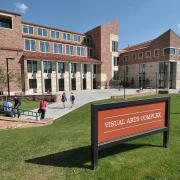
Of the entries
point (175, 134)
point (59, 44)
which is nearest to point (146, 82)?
point (59, 44)

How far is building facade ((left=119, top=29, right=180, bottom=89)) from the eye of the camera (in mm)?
51219

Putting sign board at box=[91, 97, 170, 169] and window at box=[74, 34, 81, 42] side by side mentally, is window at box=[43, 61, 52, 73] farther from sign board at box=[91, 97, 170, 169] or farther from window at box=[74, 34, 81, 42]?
sign board at box=[91, 97, 170, 169]

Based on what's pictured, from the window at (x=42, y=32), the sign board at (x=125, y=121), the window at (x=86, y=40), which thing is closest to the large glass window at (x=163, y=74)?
the window at (x=86, y=40)

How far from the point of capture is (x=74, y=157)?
5.12 metres

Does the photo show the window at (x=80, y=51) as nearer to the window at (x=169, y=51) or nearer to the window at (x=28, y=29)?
the window at (x=28, y=29)

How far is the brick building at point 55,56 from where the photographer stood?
36188 mm

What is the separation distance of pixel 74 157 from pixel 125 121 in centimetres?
171

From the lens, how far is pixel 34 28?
4553 centimetres

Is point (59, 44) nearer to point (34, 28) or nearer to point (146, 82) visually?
point (34, 28)

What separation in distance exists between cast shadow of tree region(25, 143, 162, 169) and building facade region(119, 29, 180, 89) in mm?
49563

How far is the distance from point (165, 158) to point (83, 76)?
4542 centimetres

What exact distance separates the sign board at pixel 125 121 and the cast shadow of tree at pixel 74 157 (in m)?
0.60

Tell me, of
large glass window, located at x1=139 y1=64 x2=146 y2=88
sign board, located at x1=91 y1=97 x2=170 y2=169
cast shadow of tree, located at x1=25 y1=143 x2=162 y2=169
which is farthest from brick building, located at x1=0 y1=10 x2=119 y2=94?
sign board, located at x1=91 y1=97 x2=170 y2=169

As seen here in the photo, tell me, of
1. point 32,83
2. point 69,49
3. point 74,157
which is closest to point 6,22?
point 32,83
